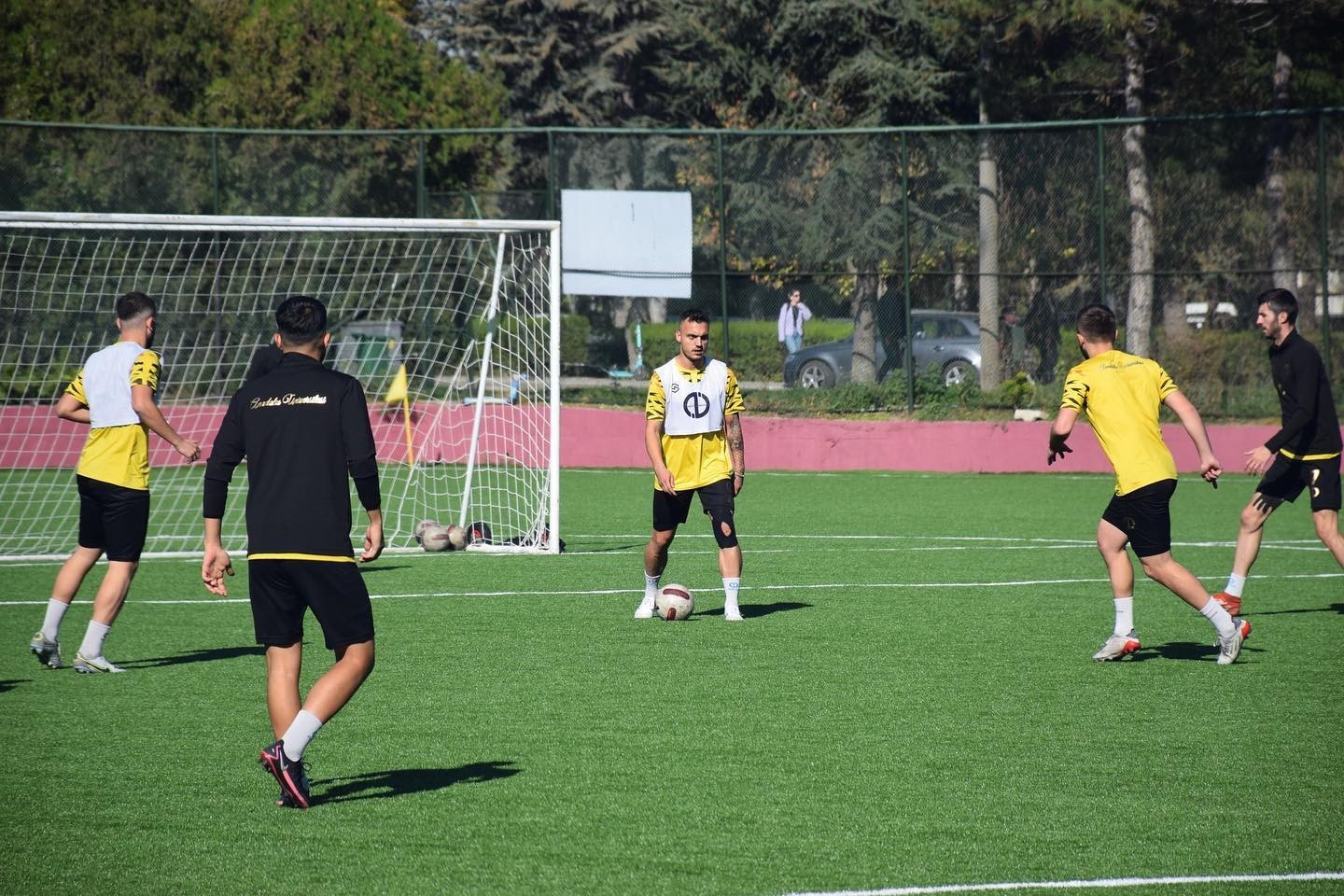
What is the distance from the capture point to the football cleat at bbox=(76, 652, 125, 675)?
890 centimetres

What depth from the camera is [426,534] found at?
14227 mm

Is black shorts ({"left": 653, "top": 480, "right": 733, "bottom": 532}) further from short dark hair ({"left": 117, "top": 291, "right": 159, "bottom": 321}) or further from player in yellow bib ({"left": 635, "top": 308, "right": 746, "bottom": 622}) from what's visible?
short dark hair ({"left": 117, "top": 291, "right": 159, "bottom": 321})

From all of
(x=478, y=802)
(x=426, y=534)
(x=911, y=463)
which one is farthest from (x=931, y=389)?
(x=478, y=802)

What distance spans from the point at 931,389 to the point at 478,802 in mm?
16475

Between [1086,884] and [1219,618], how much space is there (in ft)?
13.1

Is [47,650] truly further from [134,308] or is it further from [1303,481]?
[1303,481]

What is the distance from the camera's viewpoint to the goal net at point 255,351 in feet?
53.8

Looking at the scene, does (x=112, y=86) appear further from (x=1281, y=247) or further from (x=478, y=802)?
(x=478, y=802)

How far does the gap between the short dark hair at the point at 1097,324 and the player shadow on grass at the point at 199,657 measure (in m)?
5.10

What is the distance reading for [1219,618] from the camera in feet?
28.5

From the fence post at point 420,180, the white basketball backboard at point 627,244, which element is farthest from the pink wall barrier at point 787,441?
the fence post at point 420,180

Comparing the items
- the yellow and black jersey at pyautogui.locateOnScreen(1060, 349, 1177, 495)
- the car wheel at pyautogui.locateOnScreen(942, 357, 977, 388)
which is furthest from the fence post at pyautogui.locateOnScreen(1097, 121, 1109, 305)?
the yellow and black jersey at pyautogui.locateOnScreen(1060, 349, 1177, 495)

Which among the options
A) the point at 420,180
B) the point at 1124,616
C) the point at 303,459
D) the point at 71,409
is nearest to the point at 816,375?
the point at 420,180

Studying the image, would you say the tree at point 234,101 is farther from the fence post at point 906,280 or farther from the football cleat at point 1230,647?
the football cleat at point 1230,647
